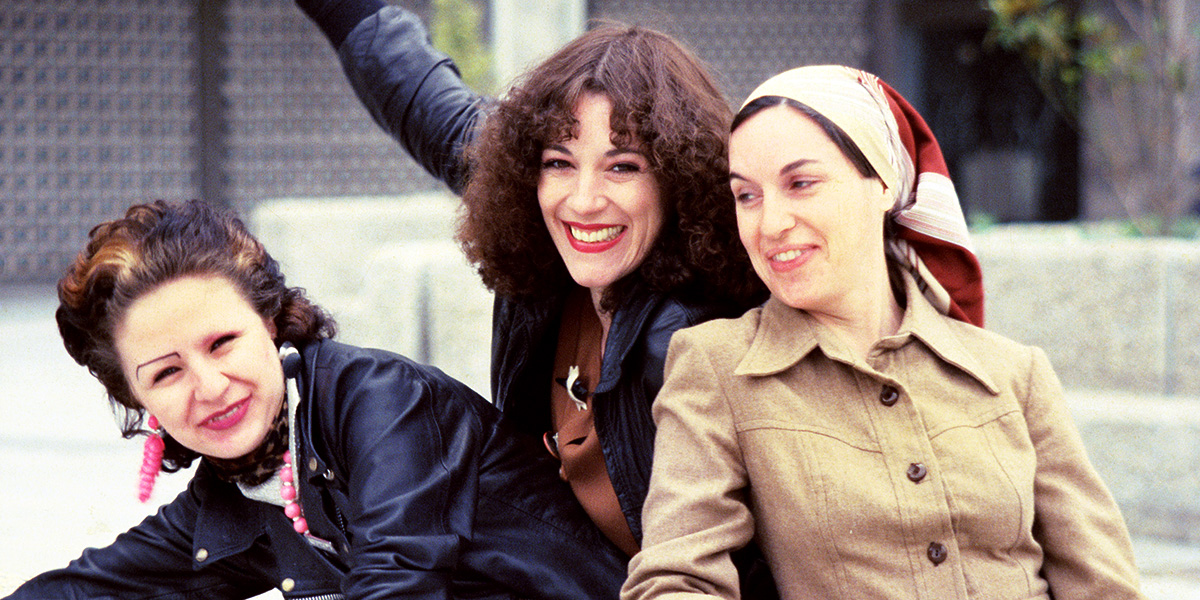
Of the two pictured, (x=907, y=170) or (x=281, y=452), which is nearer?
(x=907, y=170)

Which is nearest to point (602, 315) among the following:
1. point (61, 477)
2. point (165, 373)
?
point (165, 373)

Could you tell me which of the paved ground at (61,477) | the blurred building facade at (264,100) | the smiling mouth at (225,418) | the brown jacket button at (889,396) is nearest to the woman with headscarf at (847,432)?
the brown jacket button at (889,396)

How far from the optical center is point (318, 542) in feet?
7.16

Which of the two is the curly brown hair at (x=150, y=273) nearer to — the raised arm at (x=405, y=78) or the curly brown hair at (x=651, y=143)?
the curly brown hair at (x=651, y=143)

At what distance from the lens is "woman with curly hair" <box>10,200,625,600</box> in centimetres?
203

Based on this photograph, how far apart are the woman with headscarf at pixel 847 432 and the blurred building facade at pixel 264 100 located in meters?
7.54

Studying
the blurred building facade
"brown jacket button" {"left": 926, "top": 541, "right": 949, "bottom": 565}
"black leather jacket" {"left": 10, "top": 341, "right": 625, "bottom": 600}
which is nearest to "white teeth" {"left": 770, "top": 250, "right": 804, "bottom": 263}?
"brown jacket button" {"left": 926, "top": 541, "right": 949, "bottom": 565}

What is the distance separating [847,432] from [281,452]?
100cm

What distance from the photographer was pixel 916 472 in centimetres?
178

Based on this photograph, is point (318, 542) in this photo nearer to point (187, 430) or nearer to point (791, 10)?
point (187, 430)

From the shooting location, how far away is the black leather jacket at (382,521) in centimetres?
200

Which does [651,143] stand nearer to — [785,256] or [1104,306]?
[785,256]

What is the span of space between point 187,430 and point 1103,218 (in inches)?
329

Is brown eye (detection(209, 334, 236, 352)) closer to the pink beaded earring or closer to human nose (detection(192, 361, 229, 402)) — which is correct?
human nose (detection(192, 361, 229, 402))
